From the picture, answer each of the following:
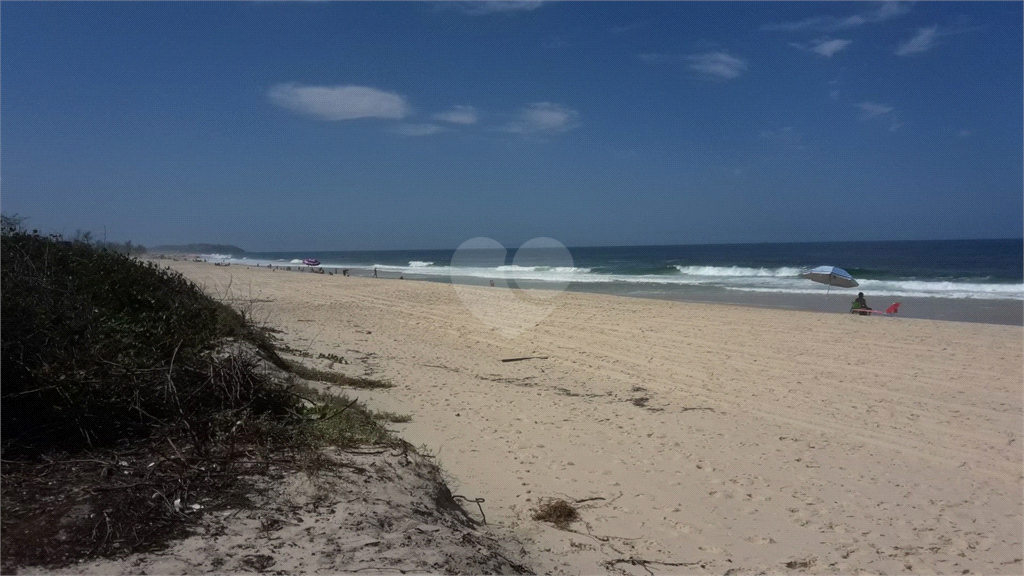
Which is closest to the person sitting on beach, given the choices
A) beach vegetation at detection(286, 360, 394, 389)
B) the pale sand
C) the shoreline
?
the shoreline

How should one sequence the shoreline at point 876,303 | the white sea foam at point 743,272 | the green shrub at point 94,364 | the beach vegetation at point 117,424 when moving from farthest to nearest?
1. the white sea foam at point 743,272
2. the shoreline at point 876,303
3. the green shrub at point 94,364
4. the beach vegetation at point 117,424

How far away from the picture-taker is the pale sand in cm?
437

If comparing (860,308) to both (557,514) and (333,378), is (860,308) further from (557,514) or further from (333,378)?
(557,514)

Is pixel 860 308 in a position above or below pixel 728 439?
above

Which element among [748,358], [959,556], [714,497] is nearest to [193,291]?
[714,497]

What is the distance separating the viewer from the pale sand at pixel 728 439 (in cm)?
437

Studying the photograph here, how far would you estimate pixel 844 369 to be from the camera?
10297mm

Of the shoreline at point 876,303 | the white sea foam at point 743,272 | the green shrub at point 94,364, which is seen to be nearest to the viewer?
the green shrub at point 94,364

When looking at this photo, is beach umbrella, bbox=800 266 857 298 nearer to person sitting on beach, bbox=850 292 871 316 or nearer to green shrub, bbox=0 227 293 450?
person sitting on beach, bbox=850 292 871 316

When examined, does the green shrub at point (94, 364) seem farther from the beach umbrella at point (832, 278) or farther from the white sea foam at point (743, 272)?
the white sea foam at point (743, 272)

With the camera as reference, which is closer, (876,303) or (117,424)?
(117,424)

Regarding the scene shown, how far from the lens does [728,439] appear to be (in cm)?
663

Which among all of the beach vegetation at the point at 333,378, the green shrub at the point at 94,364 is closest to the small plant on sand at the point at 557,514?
the green shrub at the point at 94,364

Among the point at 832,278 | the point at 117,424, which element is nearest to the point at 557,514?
the point at 117,424
